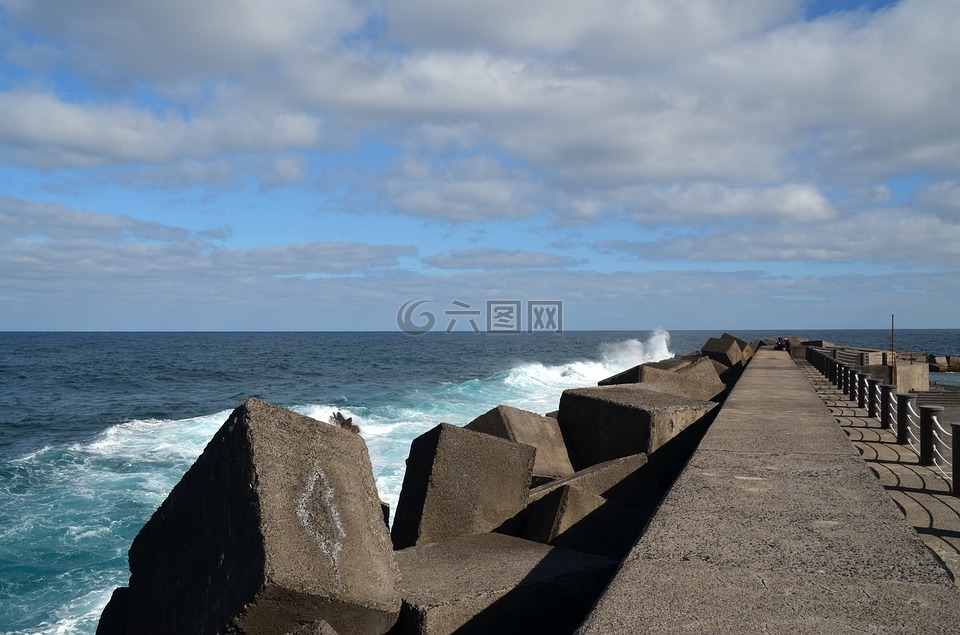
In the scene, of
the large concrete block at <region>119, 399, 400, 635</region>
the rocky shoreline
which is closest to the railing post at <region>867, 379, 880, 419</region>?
the rocky shoreline

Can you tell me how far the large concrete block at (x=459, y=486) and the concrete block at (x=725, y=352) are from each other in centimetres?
1428

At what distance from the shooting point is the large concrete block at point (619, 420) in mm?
6090

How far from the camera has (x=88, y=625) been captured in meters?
6.20

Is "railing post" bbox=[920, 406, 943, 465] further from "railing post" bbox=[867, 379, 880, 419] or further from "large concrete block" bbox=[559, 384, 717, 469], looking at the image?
"railing post" bbox=[867, 379, 880, 419]

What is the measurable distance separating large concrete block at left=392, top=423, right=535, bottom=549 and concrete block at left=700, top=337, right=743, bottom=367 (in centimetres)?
1428

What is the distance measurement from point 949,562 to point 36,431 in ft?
65.7

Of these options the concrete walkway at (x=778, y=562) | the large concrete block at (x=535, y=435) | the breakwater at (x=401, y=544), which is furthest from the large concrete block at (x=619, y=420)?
the concrete walkway at (x=778, y=562)

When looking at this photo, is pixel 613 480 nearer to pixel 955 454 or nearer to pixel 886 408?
pixel 955 454

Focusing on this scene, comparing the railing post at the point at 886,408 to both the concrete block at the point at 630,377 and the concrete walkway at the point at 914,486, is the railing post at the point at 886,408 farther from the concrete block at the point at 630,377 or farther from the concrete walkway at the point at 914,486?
the concrete block at the point at 630,377

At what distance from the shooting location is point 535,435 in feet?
20.4

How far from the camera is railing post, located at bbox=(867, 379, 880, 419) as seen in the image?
912 cm

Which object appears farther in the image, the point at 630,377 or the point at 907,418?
the point at 630,377

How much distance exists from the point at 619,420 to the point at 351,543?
3.85m

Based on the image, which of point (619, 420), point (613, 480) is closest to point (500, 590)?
point (613, 480)
